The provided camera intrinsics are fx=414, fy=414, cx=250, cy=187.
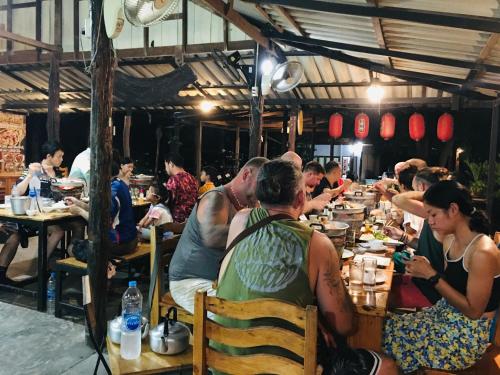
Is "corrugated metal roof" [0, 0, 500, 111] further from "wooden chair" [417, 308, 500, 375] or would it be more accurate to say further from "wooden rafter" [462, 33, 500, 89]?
"wooden chair" [417, 308, 500, 375]

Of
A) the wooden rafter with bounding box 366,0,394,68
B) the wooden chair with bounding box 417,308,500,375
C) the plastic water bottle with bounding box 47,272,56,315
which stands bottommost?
the plastic water bottle with bounding box 47,272,56,315

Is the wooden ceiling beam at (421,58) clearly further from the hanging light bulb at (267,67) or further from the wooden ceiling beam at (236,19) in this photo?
Result: the hanging light bulb at (267,67)

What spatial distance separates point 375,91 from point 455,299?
911 cm

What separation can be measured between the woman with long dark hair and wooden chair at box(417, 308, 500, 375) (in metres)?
0.04

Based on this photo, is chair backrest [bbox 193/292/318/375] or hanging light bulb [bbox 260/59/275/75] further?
hanging light bulb [bbox 260/59/275/75]

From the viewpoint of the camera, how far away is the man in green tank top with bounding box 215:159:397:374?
7.02 ft

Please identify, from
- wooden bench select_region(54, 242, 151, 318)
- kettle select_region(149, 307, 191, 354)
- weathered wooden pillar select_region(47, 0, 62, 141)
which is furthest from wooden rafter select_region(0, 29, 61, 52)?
kettle select_region(149, 307, 191, 354)

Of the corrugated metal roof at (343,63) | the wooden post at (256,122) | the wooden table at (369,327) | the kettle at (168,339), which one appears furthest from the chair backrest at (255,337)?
the wooden post at (256,122)

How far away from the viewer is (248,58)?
33.0 ft

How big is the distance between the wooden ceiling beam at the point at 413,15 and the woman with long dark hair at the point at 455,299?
7.22 ft

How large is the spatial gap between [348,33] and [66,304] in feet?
18.9

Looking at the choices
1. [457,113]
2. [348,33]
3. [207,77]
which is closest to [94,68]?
[348,33]

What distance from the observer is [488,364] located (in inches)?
105

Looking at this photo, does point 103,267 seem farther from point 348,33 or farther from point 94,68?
point 348,33
